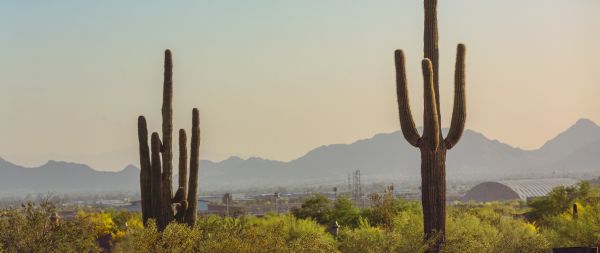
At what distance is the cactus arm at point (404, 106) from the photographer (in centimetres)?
1986

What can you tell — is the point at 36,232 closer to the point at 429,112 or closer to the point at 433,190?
the point at 433,190

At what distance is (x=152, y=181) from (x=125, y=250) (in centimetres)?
434

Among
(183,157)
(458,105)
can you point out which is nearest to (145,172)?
(183,157)

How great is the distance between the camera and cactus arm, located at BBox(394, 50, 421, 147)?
19.9 m

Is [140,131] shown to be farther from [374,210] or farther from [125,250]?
[374,210]

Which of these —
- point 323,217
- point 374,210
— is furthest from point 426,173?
point 323,217

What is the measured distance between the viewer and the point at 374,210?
4016 centimetres

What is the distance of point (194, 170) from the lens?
77.9ft

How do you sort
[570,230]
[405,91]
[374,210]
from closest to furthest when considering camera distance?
[405,91]
[570,230]
[374,210]

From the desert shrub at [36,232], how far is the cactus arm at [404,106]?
800 cm

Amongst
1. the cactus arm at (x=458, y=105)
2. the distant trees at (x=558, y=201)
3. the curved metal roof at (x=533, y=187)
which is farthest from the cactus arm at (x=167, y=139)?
the curved metal roof at (x=533, y=187)

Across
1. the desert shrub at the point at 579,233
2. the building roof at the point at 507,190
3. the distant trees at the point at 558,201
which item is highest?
the building roof at the point at 507,190

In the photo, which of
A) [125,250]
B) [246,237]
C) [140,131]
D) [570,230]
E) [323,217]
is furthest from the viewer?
[323,217]

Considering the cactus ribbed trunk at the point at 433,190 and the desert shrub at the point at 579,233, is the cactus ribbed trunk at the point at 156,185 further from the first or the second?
the desert shrub at the point at 579,233
